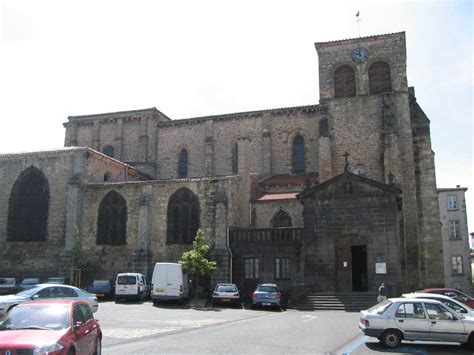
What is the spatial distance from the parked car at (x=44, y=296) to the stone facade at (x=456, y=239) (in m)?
34.8

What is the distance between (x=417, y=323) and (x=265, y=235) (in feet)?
55.2

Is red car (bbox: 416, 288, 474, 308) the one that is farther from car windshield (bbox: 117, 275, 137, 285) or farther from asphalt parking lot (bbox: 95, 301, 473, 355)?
car windshield (bbox: 117, 275, 137, 285)

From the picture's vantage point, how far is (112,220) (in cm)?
3291

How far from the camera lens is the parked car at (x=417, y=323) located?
12172mm

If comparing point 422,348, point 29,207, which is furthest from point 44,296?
point 29,207

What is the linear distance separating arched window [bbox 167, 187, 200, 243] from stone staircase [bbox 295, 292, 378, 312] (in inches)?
369

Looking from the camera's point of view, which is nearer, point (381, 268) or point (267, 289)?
point (267, 289)

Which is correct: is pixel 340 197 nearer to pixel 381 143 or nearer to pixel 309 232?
pixel 309 232

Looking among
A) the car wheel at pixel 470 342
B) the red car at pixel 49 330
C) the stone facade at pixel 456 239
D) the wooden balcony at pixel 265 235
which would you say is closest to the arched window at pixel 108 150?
the wooden balcony at pixel 265 235

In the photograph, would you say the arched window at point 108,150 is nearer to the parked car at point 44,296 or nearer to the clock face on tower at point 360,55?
the clock face on tower at point 360,55

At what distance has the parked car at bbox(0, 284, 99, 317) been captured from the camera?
650 inches

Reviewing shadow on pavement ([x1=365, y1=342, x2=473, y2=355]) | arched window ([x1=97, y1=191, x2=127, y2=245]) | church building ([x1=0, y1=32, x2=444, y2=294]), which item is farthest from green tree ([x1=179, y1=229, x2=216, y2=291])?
shadow on pavement ([x1=365, y1=342, x2=473, y2=355])

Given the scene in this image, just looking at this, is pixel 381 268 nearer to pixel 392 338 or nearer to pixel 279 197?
pixel 279 197

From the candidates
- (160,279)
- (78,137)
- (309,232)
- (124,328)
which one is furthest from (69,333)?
(78,137)
